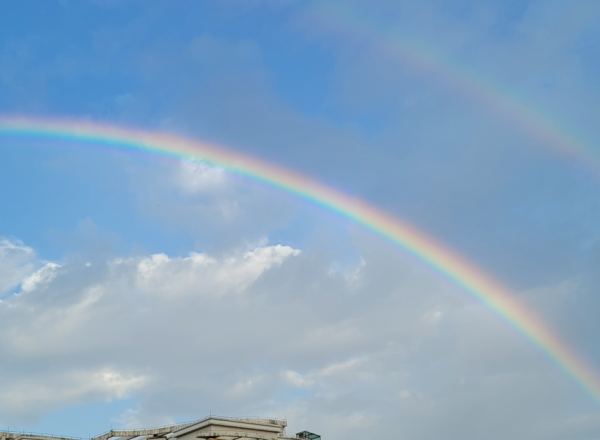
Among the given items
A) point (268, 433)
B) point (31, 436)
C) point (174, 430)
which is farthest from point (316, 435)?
point (31, 436)

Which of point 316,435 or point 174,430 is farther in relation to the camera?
point 316,435

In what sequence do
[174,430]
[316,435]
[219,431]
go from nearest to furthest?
[219,431] → [174,430] → [316,435]

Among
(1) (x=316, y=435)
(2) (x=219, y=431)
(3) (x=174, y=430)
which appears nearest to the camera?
(2) (x=219, y=431)

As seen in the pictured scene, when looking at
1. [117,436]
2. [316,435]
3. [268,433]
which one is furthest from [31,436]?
[316,435]

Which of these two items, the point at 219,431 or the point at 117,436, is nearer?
the point at 219,431

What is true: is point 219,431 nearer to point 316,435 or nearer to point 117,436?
point 117,436

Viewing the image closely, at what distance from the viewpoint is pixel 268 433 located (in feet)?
311

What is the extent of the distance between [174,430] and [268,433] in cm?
1329

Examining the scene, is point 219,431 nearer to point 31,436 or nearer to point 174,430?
point 174,430

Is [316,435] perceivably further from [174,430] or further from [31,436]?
[31,436]

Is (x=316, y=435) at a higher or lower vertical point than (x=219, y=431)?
higher

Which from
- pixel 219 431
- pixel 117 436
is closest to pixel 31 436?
pixel 117 436

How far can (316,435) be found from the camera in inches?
4695

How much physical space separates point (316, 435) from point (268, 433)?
26850 millimetres
